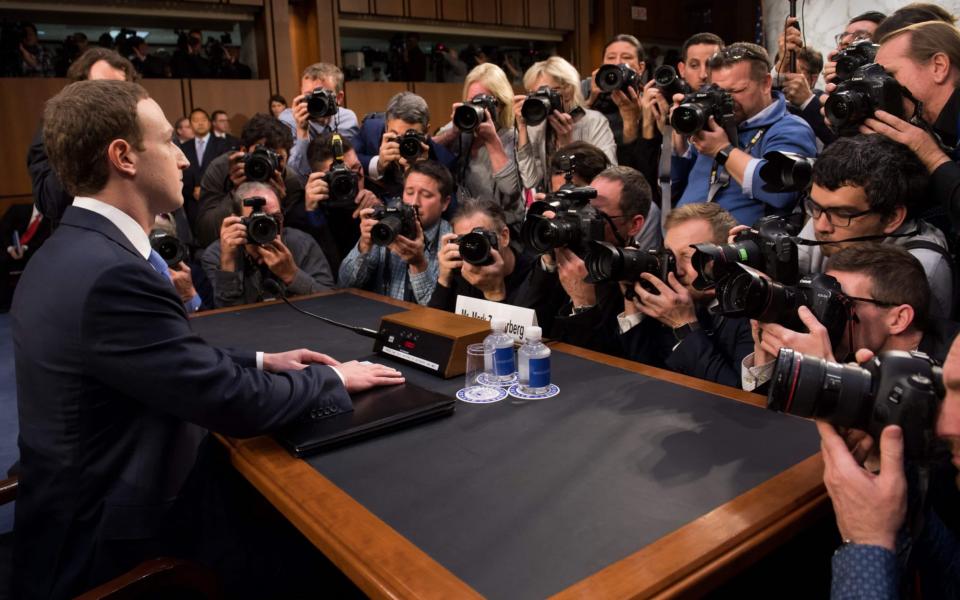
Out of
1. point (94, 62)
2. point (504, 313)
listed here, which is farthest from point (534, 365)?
point (94, 62)

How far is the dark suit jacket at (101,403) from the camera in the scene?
117 centimetres

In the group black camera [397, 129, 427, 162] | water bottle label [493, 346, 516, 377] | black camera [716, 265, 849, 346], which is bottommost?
water bottle label [493, 346, 516, 377]

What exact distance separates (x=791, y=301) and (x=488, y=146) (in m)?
1.82

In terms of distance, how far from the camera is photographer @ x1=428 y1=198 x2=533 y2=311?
82.3 inches

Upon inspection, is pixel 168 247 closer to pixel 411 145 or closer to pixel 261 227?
pixel 261 227

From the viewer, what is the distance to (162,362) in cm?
118

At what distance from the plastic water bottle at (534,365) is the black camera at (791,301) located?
364 millimetres

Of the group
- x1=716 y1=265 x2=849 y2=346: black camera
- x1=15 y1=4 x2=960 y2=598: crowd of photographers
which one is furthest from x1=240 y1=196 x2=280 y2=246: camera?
x1=716 y1=265 x2=849 y2=346: black camera

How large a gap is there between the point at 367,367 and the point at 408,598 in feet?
2.37

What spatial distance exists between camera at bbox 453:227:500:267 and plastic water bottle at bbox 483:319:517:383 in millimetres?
433

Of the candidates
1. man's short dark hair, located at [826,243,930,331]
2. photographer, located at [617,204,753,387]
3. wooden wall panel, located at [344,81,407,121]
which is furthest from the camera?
wooden wall panel, located at [344,81,407,121]

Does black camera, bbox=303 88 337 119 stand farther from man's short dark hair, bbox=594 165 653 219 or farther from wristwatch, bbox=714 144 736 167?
wristwatch, bbox=714 144 736 167

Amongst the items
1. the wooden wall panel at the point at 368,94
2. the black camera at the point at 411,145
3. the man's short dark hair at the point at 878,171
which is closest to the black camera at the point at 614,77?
the black camera at the point at 411,145

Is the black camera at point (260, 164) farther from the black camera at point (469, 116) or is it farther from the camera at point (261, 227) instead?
the black camera at point (469, 116)
